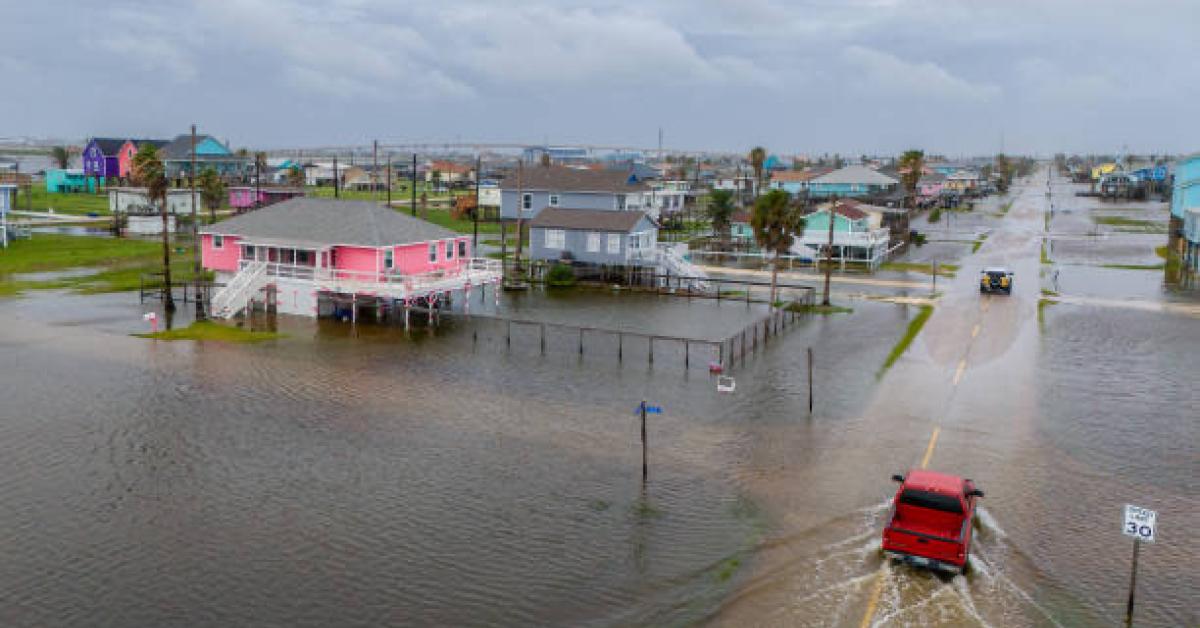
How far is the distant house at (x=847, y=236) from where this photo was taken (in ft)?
261

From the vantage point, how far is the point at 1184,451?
2927cm

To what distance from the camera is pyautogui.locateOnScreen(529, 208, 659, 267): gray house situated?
64.9m

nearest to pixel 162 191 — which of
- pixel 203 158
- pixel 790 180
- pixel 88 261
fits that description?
pixel 88 261

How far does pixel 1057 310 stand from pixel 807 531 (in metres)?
40.8

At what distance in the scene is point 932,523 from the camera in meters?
21.3

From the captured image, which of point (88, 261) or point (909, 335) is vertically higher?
point (88, 261)

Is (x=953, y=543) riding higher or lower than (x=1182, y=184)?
lower

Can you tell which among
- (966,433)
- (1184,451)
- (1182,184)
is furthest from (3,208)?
(1182,184)

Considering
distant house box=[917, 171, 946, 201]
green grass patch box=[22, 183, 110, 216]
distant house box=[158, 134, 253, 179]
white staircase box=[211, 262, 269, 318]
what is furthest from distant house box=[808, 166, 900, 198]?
white staircase box=[211, 262, 269, 318]

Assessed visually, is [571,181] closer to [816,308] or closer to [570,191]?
[570,191]

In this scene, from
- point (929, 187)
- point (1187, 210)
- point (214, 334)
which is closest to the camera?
point (214, 334)

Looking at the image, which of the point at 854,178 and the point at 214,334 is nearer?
the point at 214,334

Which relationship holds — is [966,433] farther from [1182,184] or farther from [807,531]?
[1182,184]

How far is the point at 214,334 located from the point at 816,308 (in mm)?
33714
